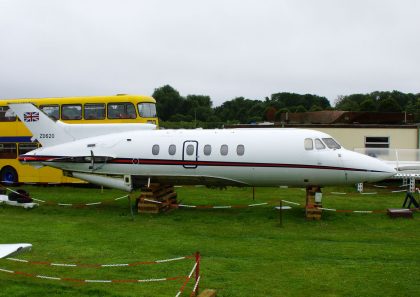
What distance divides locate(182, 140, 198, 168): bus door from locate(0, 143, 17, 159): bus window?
13081 millimetres

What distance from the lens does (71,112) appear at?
977 inches

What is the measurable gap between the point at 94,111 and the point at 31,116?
4.26 meters

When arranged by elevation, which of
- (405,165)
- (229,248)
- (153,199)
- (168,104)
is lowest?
(229,248)

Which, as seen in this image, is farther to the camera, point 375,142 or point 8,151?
point 375,142

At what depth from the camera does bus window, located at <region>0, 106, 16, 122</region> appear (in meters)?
26.0

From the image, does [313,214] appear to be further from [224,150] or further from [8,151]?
[8,151]

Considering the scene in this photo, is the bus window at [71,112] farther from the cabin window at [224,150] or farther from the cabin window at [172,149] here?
the cabin window at [224,150]

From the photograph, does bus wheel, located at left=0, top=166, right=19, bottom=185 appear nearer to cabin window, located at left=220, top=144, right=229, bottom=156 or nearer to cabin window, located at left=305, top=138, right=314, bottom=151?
cabin window, located at left=220, top=144, right=229, bottom=156

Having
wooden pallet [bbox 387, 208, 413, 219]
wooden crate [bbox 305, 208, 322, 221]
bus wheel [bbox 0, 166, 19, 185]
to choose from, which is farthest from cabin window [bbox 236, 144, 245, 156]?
bus wheel [bbox 0, 166, 19, 185]

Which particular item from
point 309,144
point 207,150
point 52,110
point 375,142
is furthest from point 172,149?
point 375,142

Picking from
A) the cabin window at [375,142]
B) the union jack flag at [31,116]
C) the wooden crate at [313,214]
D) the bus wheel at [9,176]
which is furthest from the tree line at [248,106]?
the wooden crate at [313,214]

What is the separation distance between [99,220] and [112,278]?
7.49m

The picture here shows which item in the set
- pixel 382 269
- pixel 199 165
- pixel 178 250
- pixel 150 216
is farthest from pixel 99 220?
pixel 382 269

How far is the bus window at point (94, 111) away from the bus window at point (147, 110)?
6.60ft
